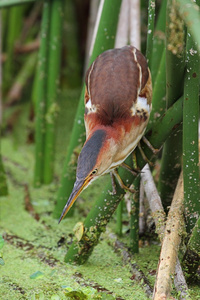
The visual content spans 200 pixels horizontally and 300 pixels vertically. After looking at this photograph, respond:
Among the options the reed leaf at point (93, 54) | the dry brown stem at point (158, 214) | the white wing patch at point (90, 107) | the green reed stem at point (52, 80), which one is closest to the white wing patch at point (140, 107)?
the white wing patch at point (90, 107)

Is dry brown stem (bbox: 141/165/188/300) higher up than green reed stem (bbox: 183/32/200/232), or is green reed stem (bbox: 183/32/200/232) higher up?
green reed stem (bbox: 183/32/200/232)

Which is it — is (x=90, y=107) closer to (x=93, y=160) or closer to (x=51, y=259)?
(x=93, y=160)

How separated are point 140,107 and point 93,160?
0.86 ft

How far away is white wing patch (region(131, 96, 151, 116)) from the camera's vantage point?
1494 mm

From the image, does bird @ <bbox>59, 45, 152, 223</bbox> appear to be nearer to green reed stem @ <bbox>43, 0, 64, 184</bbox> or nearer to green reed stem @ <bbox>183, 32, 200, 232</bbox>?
green reed stem @ <bbox>183, 32, 200, 232</bbox>

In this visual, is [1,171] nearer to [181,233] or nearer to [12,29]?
[181,233]

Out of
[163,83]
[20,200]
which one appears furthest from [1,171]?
[163,83]

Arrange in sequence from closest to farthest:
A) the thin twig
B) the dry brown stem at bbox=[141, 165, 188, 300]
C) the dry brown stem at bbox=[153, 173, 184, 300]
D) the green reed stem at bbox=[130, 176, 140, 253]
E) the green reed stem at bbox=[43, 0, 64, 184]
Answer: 1. the dry brown stem at bbox=[153, 173, 184, 300]
2. the dry brown stem at bbox=[141, 165, 188, 300]
3. the thin twig
4. the green reed stem at bbox=[130, 176, 140, 253]
5. the green reed stem at bbox=[43, 0, 64, 184]

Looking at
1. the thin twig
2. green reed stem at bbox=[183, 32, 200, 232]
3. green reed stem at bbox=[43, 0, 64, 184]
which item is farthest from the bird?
green reed stem at bbox=[43, 0, 64, 184]

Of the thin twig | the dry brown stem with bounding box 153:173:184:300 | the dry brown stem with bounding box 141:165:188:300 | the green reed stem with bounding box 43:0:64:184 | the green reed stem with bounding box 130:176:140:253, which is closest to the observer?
the dry brown stem with bounding box 153:173:184:300

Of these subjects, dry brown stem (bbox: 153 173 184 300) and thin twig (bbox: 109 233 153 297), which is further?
thin twig (bbox: 109 233 153 297)

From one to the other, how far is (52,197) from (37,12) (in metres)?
1.60

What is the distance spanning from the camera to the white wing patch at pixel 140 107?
1494 mm

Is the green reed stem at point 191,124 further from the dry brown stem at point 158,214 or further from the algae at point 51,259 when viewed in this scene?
the algae at point 51,259
